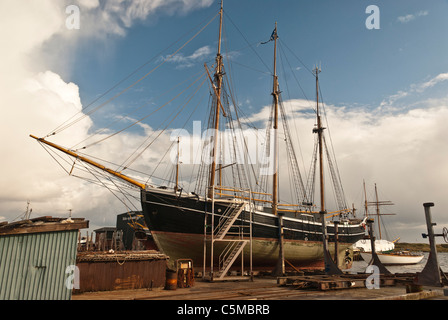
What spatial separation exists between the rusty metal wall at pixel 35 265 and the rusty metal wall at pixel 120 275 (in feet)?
10.8

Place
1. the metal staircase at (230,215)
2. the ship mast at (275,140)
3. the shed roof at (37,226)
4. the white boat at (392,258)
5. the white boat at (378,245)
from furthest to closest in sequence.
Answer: the white boat at (378,245) < the white boat at (392,258) < the ship mast at (275,140) < the metal staircase at (230,215) < the shed roof at (37,226)

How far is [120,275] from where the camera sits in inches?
599

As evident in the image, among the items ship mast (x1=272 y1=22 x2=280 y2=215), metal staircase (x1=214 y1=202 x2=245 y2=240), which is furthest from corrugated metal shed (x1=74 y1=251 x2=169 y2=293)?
ship mast (x1=272 y1=22 x2=280 y2=215)

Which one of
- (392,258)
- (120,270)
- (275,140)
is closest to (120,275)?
(120,270)

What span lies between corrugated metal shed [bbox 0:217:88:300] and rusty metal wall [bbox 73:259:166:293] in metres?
3.29

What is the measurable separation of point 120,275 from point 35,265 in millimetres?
5067

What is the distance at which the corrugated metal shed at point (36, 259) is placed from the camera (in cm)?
1058

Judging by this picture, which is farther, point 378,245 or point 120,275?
point 378,245

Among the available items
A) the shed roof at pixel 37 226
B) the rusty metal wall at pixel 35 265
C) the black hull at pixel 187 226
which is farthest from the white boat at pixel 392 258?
the rusty metal wall at pixel 35 265

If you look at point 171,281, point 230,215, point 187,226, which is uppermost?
point 230,215

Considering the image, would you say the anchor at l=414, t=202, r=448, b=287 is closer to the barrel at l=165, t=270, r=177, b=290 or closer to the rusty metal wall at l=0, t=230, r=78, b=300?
the barrel at l=165, t=270, r=177, b=290

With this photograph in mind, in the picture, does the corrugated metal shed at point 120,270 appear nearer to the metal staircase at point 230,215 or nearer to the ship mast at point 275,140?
the metal staircase at point 230,215

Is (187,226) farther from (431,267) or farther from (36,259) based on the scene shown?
(431,267)
